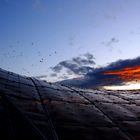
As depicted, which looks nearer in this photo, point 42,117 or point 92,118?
point 42,117

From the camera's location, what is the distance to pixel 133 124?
901 cm

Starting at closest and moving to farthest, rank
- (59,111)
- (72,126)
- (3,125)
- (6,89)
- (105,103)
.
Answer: (3,125), (72,126), (59,111), (6,89), (105,103)

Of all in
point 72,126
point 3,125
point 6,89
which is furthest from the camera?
point 6,89

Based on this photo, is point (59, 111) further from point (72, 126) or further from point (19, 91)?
point (19, 91)

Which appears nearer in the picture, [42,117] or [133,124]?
[42,117]

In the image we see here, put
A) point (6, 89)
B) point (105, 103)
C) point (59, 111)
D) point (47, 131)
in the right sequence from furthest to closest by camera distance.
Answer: point (105, 103), point (6, 89), point (59, 111), point (47, 131)

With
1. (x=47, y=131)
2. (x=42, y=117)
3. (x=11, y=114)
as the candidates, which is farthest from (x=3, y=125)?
(x=42, y=117)

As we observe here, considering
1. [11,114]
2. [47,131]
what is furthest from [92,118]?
[11,114]

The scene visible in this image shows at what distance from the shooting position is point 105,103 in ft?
38.4

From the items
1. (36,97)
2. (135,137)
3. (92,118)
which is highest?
(36,97)

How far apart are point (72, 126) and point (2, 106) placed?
1.96 meters

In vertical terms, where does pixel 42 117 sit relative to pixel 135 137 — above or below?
above

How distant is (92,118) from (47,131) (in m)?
2.38

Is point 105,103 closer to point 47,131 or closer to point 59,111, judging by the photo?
point 59,111
